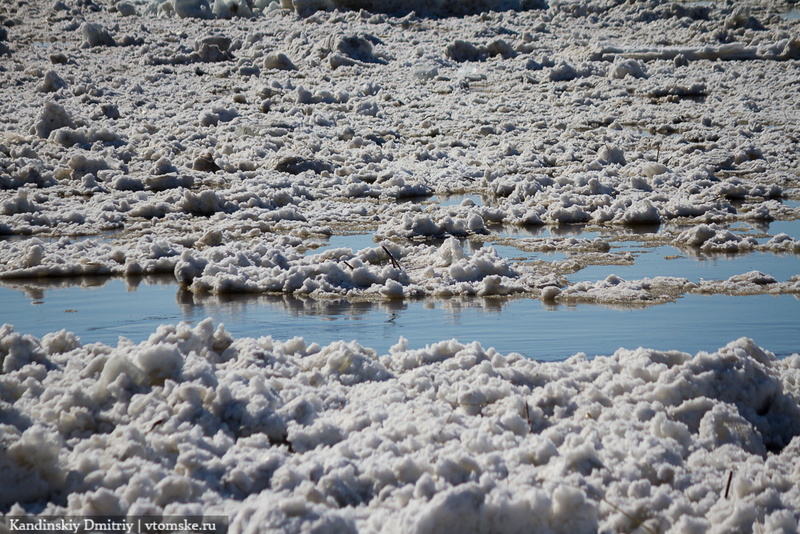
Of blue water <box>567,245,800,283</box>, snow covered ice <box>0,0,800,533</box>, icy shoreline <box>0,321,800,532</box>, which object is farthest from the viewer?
blue water <box>567,245,800,283</box>

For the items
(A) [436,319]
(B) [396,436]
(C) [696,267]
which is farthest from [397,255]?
(B) [396,436]

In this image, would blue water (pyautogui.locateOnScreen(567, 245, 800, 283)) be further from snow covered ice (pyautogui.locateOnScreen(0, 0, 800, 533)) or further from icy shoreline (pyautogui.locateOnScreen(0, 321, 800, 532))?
icy shoreline (pyautogui.locateOnScreen(0, 321, 800, 532))

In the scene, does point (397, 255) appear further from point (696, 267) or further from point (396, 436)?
point (396, 436)

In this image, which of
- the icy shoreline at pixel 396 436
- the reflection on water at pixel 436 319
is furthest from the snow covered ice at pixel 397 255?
the reflection on water at pixel 436 319

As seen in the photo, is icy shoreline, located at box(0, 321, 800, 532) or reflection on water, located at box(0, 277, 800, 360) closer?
icy shoreline, located at box(0, 321, 800, 532)

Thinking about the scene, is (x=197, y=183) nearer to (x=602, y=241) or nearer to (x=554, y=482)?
(x=602, y=241)

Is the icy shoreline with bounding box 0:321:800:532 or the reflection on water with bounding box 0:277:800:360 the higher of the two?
the icy shoreline with bounding box 0:321:800:532

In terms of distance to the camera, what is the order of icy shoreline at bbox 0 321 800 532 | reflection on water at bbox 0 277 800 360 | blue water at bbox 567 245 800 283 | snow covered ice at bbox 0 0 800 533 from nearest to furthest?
icy shoreline at bbox 0 321 800 532, snow covered ice at bbox 0 0 800 533, reflection on water at bbox 0 277 800 360, blue water at bbox 567 245 800 283

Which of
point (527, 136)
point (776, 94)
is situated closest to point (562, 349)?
point (527, 136)

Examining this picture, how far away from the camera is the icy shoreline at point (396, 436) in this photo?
2.29 meters

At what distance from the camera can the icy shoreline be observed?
229cm

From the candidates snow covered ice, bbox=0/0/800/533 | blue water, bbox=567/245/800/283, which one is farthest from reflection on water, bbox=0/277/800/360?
blue water, bbox=567/245/800/283

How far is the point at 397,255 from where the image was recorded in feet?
19.3

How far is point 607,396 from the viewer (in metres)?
3.04
